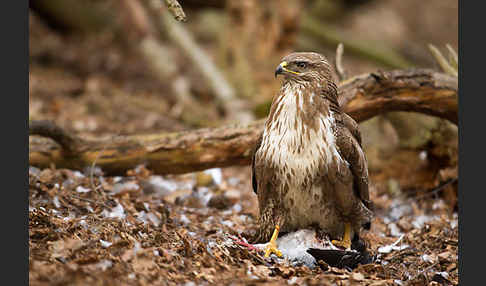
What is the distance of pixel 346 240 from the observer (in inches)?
185

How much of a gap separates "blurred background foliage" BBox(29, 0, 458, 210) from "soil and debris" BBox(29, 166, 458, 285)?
0.96 metres

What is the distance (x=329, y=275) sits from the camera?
3971 millimetres

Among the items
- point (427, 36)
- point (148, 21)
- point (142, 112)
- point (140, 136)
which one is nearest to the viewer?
point (140, 136)

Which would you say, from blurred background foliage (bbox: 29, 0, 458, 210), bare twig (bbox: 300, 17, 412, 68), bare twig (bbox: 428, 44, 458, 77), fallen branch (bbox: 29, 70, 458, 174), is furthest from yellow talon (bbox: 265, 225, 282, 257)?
bare twig (bbox: 300, 17, 412, 68)

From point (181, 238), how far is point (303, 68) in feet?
5.97

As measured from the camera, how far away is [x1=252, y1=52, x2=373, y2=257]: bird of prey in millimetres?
4332

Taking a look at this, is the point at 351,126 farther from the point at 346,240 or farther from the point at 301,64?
the point at 346,240

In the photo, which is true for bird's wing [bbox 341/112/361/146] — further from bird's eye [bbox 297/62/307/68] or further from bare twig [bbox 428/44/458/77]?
bare twig [bbox 428/44/458/77]

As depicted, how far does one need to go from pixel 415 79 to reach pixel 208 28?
10.4m

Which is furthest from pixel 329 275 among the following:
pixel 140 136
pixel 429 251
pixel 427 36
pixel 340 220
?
pixel 427 36

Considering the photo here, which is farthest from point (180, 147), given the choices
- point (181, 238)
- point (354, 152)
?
point (354, 152)

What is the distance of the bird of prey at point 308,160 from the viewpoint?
433 cm

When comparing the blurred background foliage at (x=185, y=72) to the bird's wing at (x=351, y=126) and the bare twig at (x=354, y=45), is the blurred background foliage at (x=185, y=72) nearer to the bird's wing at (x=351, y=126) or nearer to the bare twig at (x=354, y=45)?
the bare twig at (x=354, y=45)

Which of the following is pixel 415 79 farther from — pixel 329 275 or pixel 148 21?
pixel 148 21
